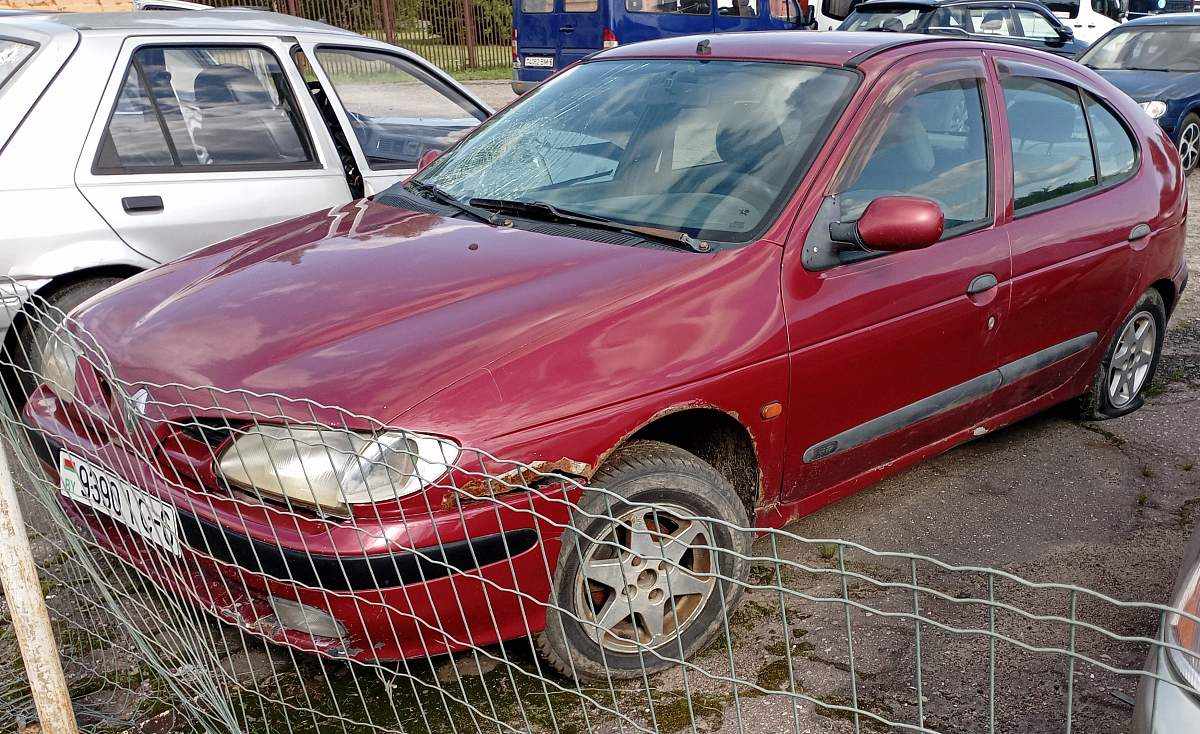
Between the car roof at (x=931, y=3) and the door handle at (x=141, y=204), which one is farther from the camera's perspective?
the car roof at (x=931, y=3)

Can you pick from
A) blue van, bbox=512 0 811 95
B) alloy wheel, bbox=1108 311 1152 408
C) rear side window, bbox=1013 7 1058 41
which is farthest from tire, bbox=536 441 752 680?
rear side window, bbox=1013 7 1058 41

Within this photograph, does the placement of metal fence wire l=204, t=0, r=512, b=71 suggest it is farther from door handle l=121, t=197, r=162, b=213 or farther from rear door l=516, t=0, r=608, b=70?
door handle l=121, t=197, r=162, b=213

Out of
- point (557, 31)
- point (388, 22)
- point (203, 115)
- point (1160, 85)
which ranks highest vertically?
point (203, 115)

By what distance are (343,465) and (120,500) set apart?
0.72 m

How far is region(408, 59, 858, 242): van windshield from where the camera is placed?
10.5 ft

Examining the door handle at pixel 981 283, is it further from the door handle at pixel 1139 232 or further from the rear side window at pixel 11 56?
the rear side window at pixel 11 56

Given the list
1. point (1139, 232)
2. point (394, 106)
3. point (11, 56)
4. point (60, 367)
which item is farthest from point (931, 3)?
point (60, 367)

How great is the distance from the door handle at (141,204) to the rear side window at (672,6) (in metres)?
9.14

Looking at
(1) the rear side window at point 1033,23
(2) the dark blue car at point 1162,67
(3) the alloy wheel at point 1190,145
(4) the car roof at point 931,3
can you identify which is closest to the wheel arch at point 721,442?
(2) the dark blue car at point 1162,67

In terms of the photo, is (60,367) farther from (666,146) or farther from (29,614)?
(666,146)

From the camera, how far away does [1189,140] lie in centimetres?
1057

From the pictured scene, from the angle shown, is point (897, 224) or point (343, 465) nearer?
point (343, 465)

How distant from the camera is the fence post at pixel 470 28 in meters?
20.4

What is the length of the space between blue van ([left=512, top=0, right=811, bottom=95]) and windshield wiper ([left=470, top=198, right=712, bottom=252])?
9.28m
